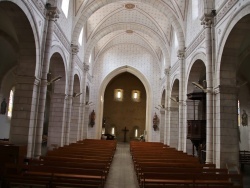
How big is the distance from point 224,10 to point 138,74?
19.5 meters

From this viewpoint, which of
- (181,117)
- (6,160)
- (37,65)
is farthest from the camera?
(181,117)

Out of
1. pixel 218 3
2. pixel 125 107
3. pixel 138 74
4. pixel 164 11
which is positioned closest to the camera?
pixel 218 3

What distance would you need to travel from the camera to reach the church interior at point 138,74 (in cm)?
804

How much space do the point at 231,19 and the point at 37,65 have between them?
26.6 feet

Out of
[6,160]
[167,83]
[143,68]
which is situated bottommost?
[6,160]

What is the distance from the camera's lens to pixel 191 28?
15633 mm

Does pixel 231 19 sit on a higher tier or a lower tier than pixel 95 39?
lower

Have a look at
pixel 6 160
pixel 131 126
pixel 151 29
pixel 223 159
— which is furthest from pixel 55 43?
pixel 131 126

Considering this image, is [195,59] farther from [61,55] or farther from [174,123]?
[61,55]

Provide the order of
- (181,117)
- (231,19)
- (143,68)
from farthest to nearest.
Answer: (143,68) → (181,117) → (231,19)

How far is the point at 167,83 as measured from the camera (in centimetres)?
2230

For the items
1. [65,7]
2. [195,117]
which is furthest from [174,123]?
[65,7]

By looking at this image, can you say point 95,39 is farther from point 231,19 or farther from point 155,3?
point 231,19

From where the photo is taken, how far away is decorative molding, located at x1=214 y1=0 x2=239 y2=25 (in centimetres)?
988
